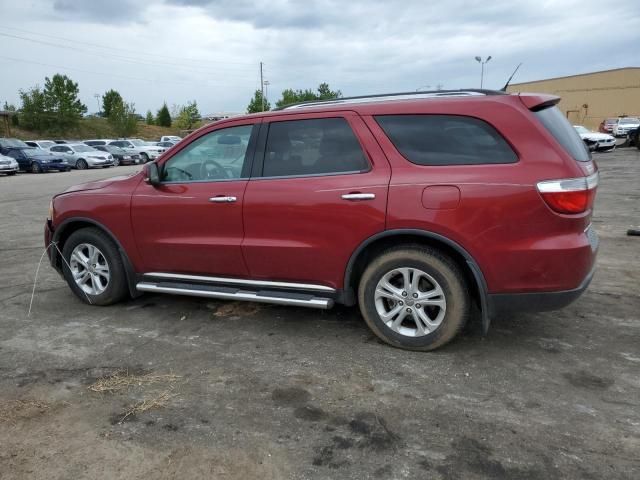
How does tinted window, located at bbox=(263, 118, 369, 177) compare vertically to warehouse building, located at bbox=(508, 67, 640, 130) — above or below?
below

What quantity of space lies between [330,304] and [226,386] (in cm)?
99

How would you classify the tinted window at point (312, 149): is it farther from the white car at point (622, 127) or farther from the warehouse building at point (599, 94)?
the warehouse building at point (599, 94)

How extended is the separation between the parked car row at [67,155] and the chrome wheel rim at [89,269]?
22.1 m

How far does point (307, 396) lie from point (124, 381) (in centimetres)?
126

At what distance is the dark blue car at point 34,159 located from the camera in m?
27.0

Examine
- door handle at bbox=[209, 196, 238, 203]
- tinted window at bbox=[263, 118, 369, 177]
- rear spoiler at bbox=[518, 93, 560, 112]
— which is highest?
rear spoiler at bbox=[518, 93, 560, 112]

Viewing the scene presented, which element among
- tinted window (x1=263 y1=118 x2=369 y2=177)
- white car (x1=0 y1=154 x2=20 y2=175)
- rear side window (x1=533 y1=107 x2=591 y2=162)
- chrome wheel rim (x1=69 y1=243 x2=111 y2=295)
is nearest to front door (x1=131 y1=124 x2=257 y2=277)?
tinted window (x1=263 y1=118 x2=369 y2=177)

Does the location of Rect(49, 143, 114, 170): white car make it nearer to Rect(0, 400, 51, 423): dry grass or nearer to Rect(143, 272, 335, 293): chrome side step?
Rect(143, 272, 335, 293): chrome side step

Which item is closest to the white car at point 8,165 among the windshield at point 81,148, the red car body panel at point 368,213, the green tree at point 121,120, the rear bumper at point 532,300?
the windshield at point 81,148

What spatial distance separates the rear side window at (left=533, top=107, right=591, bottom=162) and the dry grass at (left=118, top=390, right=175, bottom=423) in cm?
304

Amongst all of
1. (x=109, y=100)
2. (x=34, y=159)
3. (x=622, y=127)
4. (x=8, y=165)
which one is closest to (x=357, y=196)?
(x=8, y=165)

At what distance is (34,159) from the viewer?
2691 centimetres

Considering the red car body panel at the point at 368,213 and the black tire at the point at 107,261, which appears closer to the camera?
the red car body panel at the point at 368,213

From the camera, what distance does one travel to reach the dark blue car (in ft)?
88.6
